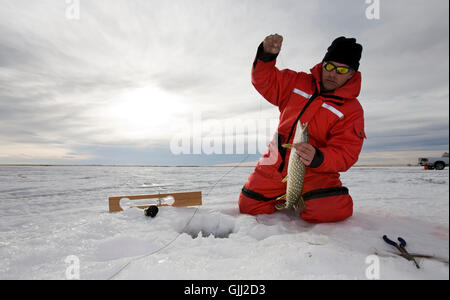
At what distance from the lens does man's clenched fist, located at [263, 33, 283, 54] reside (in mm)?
2039

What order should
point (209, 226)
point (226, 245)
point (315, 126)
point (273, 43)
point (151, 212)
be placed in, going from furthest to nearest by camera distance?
point (209, 226) < point (151, 212) < point (315, 126) < point (273, 43) < point (226, 245)

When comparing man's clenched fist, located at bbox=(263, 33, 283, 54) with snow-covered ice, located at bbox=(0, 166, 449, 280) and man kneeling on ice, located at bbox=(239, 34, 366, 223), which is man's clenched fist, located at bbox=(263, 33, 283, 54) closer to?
man kneeling on ice, located at bbox=(239, 34, 366, 223)

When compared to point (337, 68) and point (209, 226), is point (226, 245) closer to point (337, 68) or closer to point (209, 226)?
point (209, 226)

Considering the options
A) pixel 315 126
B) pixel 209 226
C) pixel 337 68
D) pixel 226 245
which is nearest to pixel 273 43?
pixel 337 68

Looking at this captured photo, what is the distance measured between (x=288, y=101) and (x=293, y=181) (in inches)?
38.2

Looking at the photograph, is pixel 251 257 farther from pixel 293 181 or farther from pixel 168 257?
pixel 293 181

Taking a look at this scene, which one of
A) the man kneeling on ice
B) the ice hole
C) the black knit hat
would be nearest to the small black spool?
the ice hole

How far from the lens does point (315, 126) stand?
7.68 feet

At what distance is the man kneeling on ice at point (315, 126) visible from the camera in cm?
210

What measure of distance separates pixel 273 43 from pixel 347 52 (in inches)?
28.3

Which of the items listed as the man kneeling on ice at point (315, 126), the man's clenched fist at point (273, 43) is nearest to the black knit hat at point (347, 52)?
the man kneeling on ice at point (315, 126)

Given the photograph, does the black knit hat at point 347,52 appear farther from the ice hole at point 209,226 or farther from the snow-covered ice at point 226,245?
the ice hole at point 209,226

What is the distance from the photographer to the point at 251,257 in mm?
1507
